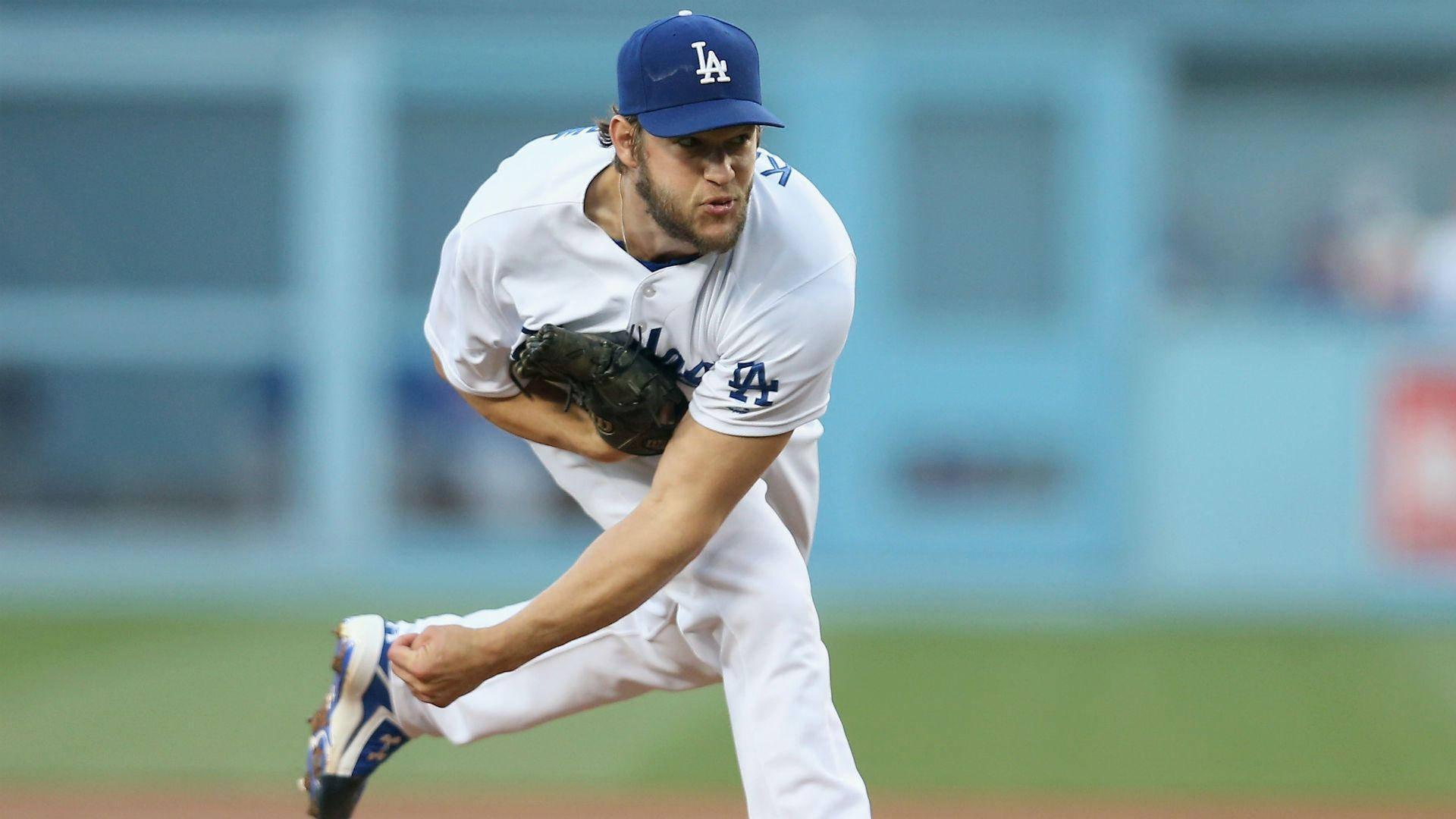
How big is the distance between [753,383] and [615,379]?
0.28 m

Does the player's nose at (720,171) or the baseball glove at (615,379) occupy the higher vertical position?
the player's nose at (720,171)

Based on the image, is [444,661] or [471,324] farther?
[471,324]

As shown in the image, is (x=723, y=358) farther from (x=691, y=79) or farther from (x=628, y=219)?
(x=691, y=79)

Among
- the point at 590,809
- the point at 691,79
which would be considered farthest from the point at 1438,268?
the point at 691,79

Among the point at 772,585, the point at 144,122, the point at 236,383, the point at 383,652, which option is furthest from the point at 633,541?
the point at 144,122

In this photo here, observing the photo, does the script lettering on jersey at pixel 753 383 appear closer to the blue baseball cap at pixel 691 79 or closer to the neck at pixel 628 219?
the neck at pixel 628 219

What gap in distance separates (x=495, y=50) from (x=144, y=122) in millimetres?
2491

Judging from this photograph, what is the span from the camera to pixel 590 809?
5.68 meters

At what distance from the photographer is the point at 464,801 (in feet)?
19.1

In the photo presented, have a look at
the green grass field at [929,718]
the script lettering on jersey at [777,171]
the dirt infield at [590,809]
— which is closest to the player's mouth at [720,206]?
the script lettering on jersey at [777,171]

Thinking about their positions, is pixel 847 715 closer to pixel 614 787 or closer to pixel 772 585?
pixel 614 787

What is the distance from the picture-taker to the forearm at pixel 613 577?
3611 mm

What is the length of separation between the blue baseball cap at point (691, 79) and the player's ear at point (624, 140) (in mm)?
37

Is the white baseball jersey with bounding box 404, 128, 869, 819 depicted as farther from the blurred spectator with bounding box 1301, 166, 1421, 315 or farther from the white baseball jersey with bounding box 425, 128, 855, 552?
the blurred spectator with bounding box 1301, 166, 1421, 315
